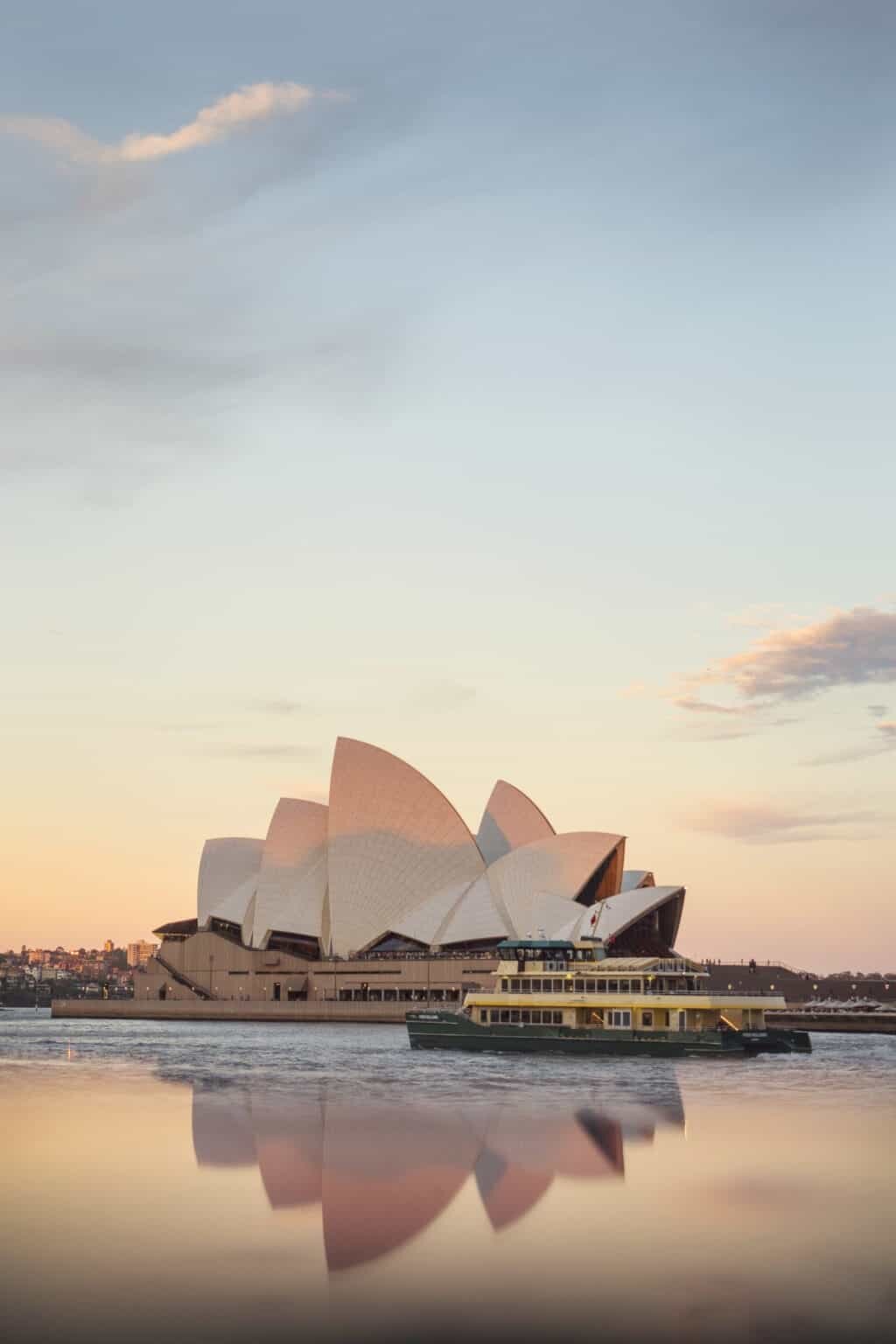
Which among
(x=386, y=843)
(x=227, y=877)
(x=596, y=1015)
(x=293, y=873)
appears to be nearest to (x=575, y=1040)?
(x=596, y=1015)

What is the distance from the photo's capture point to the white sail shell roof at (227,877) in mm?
115375

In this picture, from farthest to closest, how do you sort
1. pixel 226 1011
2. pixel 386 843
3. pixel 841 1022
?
pixel 226 1011 → pixel 386 843 → pixel 841 1022

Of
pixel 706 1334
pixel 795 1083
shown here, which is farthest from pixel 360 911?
pixel 706 1334

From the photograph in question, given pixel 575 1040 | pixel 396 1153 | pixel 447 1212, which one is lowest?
pixel 447 1212

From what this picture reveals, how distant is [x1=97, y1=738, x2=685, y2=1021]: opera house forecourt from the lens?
99312 millimetres

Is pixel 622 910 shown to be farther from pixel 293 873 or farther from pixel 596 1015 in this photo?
pixel 596 1015

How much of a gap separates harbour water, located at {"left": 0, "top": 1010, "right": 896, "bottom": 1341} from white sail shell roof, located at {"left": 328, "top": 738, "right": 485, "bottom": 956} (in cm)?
6232

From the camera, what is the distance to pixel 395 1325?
13.6 m

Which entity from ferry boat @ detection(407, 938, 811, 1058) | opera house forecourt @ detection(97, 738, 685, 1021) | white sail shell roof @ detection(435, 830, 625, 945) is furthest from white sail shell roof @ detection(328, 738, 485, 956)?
ferry boat @ detection(407, 938, 811, 1058)

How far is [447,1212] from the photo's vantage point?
19.4 metres

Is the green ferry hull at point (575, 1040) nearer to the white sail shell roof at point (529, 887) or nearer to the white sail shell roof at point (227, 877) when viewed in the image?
the white sail shell roof at point (529, 887)

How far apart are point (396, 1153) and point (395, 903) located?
3131 inches

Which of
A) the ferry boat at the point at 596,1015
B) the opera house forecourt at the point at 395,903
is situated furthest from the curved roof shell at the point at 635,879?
the ferry boat at the point at 596,1015

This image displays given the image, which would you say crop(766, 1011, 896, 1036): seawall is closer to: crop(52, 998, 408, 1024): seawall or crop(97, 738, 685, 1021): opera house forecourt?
crop(97, 738, 685, 1021): opera house forecourt
